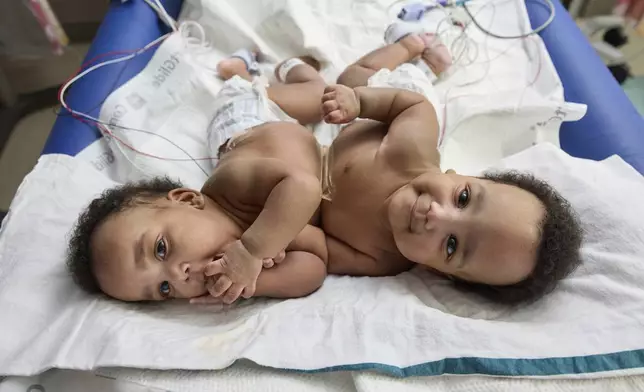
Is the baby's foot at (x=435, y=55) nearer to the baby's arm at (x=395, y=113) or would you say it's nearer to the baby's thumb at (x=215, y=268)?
the baby's arm at (x=395, y=113)

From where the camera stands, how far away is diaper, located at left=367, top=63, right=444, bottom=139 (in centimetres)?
137

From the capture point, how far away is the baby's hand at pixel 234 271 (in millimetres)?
923

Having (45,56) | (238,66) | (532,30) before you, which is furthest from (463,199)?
(45,56)

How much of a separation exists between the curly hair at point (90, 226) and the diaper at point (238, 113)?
1.03 feet

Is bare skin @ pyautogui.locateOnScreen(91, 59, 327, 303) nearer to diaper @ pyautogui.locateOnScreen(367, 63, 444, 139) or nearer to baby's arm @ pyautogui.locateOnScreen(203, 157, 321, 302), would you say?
baby's arm @ pyautogui.locateOnScreen(203, 157, 321, 302)

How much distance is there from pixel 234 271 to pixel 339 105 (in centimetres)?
44

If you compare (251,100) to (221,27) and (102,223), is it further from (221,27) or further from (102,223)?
(102,223)

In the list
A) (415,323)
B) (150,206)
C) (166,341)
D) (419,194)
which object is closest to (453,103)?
(419,194)

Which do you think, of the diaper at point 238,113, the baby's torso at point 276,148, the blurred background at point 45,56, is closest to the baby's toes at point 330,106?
the baby's torso at point 276,148

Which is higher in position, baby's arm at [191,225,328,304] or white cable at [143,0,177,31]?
white cable at [143,0,177,31]

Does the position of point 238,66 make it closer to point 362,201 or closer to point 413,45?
point 413,45

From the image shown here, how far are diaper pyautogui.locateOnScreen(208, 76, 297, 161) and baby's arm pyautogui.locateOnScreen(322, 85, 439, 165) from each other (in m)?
0.23

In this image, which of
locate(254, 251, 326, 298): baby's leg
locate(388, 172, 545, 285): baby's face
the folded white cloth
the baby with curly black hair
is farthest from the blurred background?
locate(388, 172, 545, 285): baby's face

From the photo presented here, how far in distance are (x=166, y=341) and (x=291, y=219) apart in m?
0.30
